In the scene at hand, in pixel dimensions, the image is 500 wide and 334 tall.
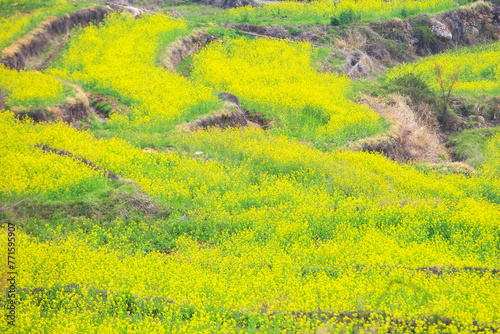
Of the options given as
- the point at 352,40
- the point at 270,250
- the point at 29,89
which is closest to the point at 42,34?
the point at 29,89

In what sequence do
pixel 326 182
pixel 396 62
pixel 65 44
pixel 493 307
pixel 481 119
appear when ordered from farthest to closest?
pixel 396 62 < pixel 65 44 < pixel 481 119 < pixel 326 182 < pixel 493 307

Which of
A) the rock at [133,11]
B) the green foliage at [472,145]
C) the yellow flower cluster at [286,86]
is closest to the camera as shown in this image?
the green foliage at [472,145]

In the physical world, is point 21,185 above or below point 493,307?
above

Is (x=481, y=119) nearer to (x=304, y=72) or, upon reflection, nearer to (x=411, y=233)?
(x=304, y=72)

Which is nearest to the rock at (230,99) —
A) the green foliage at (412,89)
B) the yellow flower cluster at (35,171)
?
the green foliage at (412,89)

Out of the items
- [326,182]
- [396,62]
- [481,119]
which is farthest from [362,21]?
[326,182]

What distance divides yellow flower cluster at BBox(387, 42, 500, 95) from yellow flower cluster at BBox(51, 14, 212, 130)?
14478 mm

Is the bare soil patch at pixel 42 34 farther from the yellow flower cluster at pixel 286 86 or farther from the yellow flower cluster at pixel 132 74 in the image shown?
the yellow flower cluster at pixel 286 86

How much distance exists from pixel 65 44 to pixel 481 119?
914 inches

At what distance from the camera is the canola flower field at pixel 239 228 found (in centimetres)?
689

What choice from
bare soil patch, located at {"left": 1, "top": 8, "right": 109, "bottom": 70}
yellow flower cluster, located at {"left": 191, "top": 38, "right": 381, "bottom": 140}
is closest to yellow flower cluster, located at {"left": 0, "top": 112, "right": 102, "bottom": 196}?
bare soil patch, located at {"left": 1, "top": 8, "right": 109, "bottom": 70}

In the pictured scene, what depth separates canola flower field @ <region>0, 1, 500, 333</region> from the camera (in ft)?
22.6

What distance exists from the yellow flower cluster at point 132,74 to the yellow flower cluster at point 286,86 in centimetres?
259

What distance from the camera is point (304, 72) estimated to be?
23.8 m
